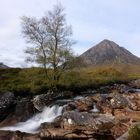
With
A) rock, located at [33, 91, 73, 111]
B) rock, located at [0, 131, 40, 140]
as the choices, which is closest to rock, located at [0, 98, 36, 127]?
rock, located at [33, 91, 73, 111]

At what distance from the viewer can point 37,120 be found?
32219mm

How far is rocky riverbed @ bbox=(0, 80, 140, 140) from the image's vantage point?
25.5 m

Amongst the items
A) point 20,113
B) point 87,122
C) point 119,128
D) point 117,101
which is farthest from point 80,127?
point 20,113

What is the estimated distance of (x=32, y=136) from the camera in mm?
25938

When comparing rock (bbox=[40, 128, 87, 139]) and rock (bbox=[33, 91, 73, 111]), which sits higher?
rock (bbox=[33, 91, 73, 111])

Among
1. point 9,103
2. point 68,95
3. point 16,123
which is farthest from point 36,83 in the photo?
point 16,123

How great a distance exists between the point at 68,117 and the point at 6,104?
33.6 feet

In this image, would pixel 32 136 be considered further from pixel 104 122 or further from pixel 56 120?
pixel 104 122

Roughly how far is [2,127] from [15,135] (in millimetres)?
5679

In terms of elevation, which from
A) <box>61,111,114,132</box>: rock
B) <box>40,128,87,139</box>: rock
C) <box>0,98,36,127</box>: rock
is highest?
<box>0,98,36,127</box>: rock

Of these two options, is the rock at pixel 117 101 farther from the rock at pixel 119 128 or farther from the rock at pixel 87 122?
the rock at pixel 119 128

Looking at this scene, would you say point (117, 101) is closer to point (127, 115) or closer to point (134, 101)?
point (134, 101)

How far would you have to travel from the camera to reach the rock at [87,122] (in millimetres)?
25922

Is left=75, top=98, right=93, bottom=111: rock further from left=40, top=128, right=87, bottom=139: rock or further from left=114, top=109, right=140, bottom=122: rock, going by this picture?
left=40, top=128, right=87, bottom=139: rock
